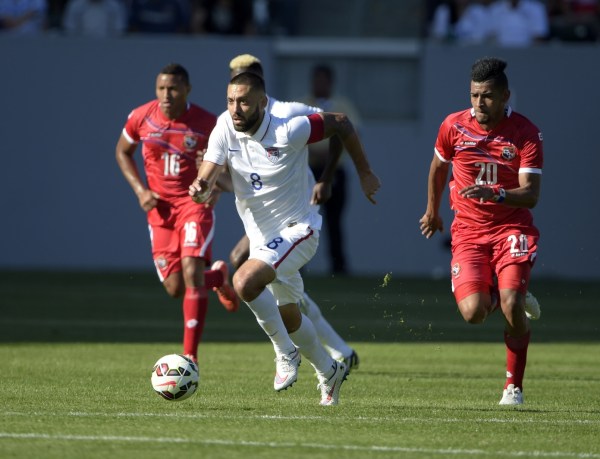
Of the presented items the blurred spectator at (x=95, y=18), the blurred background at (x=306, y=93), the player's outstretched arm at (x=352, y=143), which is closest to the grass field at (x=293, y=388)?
the player's outstretched arm at (x=352, y=143)

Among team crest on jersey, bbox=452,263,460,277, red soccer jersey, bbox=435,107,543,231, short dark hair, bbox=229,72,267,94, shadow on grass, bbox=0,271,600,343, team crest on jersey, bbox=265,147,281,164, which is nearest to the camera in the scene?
short dark hair, bbox=229,72,267,94

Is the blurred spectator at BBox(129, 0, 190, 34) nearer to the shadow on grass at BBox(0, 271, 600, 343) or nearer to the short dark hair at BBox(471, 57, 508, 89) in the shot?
the shadow on grass at BBox(0, 271, 600, 343)

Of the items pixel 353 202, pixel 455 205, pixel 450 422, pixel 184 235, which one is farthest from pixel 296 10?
pixel 450 422

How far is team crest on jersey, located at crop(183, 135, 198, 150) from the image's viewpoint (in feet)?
38.2

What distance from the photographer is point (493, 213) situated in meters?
9.53

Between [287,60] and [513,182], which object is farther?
[287,60]

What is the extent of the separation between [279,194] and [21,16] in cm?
1410

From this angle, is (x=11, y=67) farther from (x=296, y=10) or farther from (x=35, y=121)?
(x=296, y=10)

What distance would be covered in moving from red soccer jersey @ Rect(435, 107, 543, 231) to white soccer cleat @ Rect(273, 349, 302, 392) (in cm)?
169

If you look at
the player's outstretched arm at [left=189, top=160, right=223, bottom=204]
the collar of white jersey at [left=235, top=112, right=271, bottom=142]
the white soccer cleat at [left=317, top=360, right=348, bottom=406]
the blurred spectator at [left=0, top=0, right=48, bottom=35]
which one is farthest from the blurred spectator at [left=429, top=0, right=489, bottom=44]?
the white soccer cleat at [left=317, top=360, right=348, bottom=406]

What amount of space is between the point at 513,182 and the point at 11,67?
1462 centimetres

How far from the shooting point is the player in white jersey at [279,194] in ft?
29.5

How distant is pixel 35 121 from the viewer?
74.2 ft

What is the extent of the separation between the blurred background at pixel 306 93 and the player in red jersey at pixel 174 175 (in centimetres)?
1023
